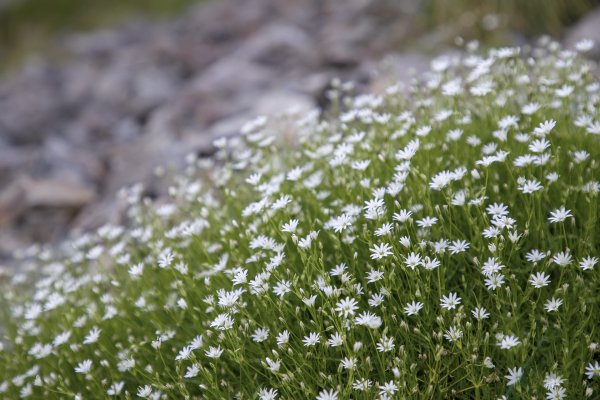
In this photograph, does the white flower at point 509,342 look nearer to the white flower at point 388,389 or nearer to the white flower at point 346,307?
the white flower at point 388,389

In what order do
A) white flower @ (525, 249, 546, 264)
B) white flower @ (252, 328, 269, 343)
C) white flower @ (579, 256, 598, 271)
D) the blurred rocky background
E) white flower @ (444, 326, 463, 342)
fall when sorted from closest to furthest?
white flower @ (444, 326, 463, 342) < white flower @ (579, 256, 598, 271) < white flower @ (525, 249, 546, 264) < white flower @ (252, 328, 269, 343) < the blurred rocky background

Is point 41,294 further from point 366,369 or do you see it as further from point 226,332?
point 366,369

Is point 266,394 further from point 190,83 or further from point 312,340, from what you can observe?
point 190,83

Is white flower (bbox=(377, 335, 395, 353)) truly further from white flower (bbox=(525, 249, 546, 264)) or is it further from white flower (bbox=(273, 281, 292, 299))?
white flower (bbox=(525, 249, 546, 264))

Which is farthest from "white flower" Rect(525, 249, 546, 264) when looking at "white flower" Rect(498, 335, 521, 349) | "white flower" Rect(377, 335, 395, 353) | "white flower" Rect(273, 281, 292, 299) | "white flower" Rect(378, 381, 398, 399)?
"white flower" Rect(273, 281, 292, 299)

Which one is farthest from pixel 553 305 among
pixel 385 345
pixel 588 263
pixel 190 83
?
pixel 190 83

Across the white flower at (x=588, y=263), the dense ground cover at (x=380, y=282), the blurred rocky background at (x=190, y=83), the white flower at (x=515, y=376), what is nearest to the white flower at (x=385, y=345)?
the dense ground cover at (x=380, y=282)

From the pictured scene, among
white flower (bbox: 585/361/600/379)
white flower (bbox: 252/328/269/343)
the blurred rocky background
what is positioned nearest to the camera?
white flower (bbox: 585/361/600/379)
